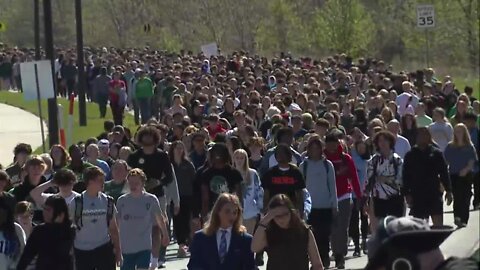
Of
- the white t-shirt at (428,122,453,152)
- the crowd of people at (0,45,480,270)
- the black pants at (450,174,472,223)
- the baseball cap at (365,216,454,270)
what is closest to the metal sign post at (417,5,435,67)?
the crowd of people at (0,45,480,270)

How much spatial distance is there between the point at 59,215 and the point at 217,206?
170 cm

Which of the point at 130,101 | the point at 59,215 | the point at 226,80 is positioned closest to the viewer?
the point at 59,215

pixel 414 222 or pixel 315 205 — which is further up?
pixel 414 222

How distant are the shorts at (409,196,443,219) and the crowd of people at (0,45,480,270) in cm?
2

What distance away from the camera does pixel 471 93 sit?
26297 mm

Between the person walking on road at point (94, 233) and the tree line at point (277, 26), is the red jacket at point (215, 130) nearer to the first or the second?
the person walking on road at point (94, 233)

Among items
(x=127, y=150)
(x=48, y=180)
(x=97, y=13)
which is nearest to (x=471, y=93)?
(x=127, y=150)

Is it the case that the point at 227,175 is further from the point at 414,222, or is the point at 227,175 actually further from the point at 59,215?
the point at 414,222

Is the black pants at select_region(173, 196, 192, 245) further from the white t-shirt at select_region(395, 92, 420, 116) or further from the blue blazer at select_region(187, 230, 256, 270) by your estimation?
the white t-shirt at select_region(395, 92, 420, 116)

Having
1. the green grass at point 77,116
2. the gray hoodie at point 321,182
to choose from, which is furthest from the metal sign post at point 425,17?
the gray hoodie at point 321,182

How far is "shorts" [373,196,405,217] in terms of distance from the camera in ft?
54.8

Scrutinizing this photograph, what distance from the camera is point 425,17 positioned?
33.5 meters

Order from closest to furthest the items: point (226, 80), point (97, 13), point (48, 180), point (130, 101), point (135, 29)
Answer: point (48, 180) < point (226, 80) < point (130, 101) < point (135, 29) < point (97, 13)

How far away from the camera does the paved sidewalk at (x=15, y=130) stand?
119 ft
